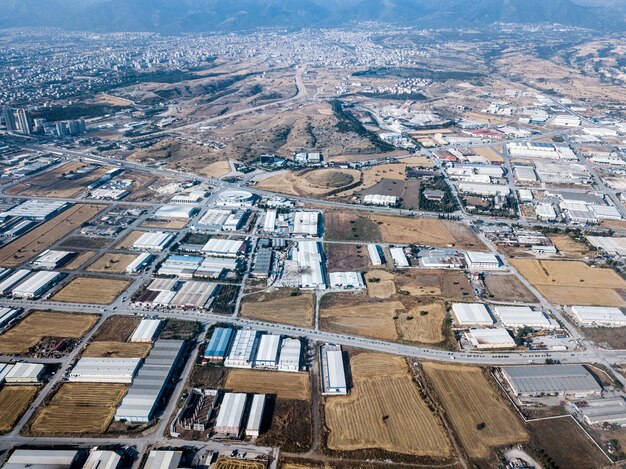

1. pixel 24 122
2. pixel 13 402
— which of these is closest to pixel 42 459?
pixel 13 402

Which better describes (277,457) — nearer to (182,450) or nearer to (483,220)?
(182,450)

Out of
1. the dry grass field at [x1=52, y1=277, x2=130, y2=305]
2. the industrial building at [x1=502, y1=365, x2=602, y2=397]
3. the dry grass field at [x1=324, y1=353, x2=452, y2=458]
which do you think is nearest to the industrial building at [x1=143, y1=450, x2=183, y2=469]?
the dry grass field at [x1=324, y1=353, x2=452, y2=458]

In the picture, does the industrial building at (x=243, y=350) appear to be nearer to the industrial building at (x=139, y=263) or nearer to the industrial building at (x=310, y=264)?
the industrial building at (x=310, y=264)

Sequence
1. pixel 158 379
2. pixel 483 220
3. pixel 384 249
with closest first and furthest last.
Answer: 1. pixel 158 379
2. pixel 384 249
3. pixel 483 220

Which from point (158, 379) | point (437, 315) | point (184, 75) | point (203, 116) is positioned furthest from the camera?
point (184, 75)

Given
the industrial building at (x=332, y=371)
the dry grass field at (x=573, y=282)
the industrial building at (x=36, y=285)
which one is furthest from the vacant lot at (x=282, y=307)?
the dry grass field at (x=573, y=282)

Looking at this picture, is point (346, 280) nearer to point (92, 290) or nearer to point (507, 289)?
point (507, 289)

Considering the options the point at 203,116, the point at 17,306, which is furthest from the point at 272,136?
the point at 17,306
